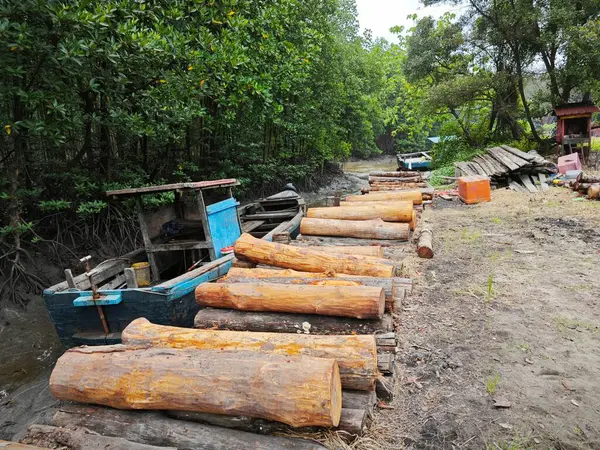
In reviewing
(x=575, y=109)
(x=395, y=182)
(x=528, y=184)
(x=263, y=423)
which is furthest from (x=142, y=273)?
(x=575, y=109)

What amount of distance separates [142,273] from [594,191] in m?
10.9

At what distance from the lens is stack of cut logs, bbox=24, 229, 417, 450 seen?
2480 mm

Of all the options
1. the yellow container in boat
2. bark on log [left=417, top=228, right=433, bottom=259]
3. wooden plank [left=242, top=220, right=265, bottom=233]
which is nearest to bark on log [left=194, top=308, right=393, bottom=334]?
bark on log [left=417, top=228, right=433, bottom=259]

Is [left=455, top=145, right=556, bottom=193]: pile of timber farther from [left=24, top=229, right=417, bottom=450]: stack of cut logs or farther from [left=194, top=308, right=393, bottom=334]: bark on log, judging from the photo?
[left=24, top=229, right=417, bottom=450]: stack of cut logs

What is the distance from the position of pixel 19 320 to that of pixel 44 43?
501cm

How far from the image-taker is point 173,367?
2738mm

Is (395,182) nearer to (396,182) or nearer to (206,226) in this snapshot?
(396,182)

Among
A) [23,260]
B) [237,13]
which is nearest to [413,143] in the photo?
[237,13]

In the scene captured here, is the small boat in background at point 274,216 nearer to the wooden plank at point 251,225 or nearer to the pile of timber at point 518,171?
the wooden plank at point 251,225

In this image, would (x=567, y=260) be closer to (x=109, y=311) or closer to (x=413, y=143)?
(x=109, y=311)

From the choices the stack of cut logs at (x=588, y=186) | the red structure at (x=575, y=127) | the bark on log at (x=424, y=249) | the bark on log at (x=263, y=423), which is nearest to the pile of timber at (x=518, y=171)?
the stack of cut logs at (x=588, y=186)

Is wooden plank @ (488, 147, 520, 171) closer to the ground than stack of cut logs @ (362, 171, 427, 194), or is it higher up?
higher up

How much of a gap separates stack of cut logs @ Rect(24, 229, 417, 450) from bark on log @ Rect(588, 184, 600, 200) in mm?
9135

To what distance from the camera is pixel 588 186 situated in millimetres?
10305
